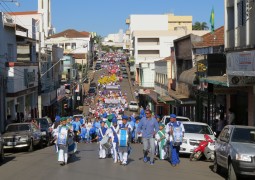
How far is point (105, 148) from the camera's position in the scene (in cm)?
1942

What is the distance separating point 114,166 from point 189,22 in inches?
6219

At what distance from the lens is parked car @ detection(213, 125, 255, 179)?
13344 millimetres

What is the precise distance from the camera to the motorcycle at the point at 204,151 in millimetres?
19266

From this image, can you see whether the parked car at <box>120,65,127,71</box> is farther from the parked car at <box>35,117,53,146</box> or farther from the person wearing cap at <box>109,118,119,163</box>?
the person wearing cap at <box>109,118,119,163</box>

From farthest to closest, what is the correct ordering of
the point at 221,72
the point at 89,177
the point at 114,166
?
the point at 221,72 < the point at 114,166 < the point at 89,177

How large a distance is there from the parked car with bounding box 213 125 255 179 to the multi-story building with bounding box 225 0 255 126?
5.93m

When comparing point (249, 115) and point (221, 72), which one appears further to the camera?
point (221, 72)

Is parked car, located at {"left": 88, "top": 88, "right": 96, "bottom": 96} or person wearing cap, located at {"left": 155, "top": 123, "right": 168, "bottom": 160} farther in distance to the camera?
parked car, located at {"left": 88, "top": 88, "right": 96, "bottom": 96}

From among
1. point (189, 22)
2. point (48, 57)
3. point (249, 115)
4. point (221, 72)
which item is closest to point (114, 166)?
point (249, 115)

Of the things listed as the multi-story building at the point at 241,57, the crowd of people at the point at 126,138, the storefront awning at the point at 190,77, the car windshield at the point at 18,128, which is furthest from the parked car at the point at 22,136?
the storefront awning at the point at 190,77

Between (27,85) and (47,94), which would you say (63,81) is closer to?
(47,94)

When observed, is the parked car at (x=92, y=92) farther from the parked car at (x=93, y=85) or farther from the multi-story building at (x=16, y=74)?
the multi-story building at (x=16, y=74)

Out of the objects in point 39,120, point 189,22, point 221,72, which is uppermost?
point 189,22

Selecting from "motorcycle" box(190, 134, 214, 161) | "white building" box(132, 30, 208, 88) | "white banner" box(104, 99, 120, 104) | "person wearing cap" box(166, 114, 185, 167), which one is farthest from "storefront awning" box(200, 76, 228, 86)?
"white building" box(132, 30, 208, 88)
